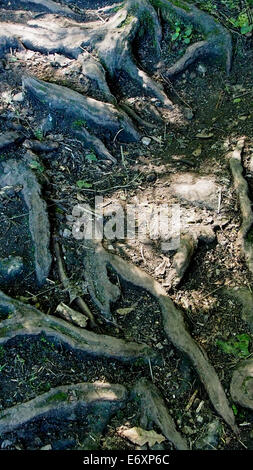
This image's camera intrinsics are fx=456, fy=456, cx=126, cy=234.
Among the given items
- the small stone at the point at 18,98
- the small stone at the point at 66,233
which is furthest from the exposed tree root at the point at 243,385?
the small stone at the point at 18,98

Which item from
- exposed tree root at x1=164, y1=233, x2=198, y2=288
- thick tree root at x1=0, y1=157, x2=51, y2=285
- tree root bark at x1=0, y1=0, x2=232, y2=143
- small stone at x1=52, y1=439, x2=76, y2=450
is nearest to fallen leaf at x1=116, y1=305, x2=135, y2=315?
exposed tree root at x1=164, y1=233, x2=198, y2=288

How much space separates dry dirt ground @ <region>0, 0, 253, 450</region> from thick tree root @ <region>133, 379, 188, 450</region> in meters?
0.06

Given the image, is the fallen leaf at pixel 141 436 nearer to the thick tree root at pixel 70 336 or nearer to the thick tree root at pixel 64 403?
the thick tree root at pixel 64 403

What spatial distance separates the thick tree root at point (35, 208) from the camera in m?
4.59

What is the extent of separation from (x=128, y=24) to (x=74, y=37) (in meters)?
0.80

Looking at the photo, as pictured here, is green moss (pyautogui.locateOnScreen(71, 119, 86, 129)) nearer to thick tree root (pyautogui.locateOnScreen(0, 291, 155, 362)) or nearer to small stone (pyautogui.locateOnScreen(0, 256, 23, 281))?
small stone (pyautogui.locateOnScreen(0, 256, 23, 281))

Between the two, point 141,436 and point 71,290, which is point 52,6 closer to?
point 71,290

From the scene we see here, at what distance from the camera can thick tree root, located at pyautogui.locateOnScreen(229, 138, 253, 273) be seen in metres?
4.68

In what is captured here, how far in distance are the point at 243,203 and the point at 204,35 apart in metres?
3.00

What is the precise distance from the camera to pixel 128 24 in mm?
6551

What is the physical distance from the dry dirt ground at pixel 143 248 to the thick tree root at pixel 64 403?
5cm

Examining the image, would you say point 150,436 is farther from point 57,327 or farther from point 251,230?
point 251,230

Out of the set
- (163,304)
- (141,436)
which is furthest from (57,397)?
(163,304)
